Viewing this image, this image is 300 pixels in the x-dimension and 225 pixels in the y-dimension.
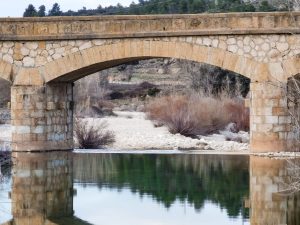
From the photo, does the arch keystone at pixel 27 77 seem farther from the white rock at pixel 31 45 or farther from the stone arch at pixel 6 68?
the white rock at pixel 31 45

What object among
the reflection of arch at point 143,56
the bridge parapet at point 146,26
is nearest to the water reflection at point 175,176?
the reflection of arch at point 143,56

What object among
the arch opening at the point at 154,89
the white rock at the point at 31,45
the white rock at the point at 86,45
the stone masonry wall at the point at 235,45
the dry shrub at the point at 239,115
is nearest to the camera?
the stone masonry wall at the point at 235,45

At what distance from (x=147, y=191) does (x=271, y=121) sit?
5305 mm

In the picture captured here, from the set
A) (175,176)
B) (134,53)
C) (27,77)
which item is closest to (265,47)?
(134,53)

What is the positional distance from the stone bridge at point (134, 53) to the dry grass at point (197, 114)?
17.1 ft

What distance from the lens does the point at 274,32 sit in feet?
62.7

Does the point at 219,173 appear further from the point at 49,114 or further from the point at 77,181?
the point at 49,114

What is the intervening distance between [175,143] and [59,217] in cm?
1193

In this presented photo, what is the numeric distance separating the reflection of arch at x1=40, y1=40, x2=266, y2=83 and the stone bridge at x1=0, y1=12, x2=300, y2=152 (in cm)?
2

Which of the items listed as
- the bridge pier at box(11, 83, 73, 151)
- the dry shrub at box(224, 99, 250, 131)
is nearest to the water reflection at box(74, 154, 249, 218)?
the bridge pier at box(11, 83, 73, 151)

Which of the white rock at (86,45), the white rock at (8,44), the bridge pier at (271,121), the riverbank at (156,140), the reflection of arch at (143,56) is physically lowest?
the riverbank at (156,140)

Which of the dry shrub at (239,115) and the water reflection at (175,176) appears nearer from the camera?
the water reflection at (175,176)

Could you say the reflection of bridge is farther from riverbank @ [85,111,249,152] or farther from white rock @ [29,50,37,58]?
riverbank @ [85,111,249,152]

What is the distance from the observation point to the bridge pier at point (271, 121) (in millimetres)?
19000
